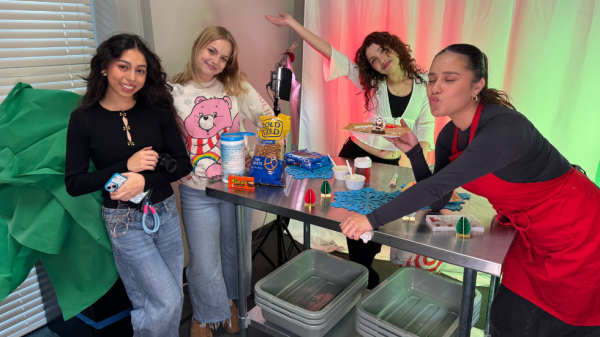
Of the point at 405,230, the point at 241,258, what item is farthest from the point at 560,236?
the point at 241,258

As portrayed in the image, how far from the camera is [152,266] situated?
168 cm

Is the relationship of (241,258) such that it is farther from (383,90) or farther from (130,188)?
(383,90)

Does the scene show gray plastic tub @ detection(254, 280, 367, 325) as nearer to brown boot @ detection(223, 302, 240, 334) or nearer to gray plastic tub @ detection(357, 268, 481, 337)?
gray plastic tub @ detection(357, 268, 481, 337)

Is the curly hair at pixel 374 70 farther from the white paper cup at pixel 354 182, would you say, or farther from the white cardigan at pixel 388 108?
the white paper cup at pixel 354 182

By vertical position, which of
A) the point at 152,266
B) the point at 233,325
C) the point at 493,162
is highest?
the point at 493,162

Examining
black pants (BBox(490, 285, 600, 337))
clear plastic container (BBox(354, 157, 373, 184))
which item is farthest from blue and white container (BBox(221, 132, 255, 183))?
black pants (BBox(490, 285, 600, 337))

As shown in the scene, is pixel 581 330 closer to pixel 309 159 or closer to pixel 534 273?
pixel 534 273

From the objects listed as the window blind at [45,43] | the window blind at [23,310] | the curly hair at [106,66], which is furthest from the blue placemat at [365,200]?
the window blind at [23,310]

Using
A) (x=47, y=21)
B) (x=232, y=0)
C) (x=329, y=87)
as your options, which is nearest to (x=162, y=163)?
(x=47, y=21)

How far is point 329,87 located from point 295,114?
385 mm

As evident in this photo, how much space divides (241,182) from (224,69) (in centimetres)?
60

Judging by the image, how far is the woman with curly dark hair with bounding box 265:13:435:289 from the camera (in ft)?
7.72

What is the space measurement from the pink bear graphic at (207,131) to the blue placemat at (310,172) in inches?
14.0

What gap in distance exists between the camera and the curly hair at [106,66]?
1.57 metres
